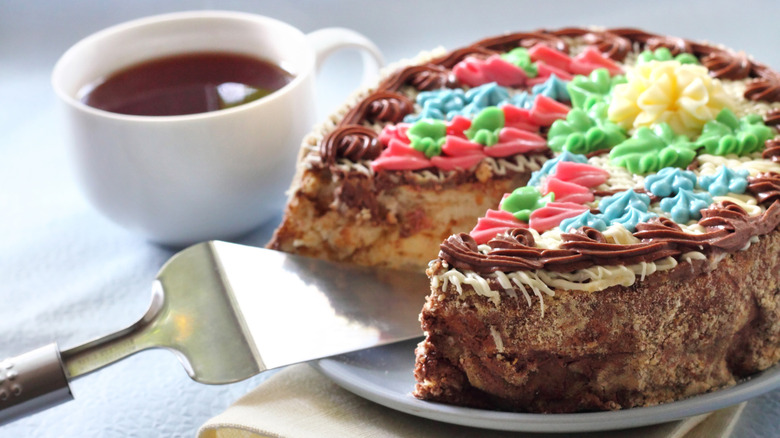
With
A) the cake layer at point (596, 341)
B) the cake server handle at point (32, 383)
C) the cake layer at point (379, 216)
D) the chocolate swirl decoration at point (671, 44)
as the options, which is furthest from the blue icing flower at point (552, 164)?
the cake server handle at point (32, 383)

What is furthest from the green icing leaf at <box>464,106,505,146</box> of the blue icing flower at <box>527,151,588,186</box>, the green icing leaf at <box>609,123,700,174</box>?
the green icing leaf at <box>609,123,700,174</box>

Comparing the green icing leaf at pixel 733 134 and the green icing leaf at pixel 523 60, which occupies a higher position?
the green icing leaf at pixel 523 60

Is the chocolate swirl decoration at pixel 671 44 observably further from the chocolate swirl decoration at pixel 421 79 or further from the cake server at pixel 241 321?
the cake server at pixel 241 321

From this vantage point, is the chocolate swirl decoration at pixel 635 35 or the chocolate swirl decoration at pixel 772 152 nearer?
the chocolate swirl decoration at pixel 772 152

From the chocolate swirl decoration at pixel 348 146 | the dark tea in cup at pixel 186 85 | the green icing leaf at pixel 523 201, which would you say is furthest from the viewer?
the dark tea in cup at pixel 186 85

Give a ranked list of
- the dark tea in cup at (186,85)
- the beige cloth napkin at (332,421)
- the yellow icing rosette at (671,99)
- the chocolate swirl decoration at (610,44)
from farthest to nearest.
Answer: the chocolate swirl decoration at (610,44) → the dark tea in cup at (186,85) → the yellow icing rosette at (671,99) → the beige cloth napkin at (332,421)

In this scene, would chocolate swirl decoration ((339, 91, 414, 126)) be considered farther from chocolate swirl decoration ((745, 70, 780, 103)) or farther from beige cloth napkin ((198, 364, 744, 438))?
chocolate swirl decoration ((745, 70, 780, 103))
